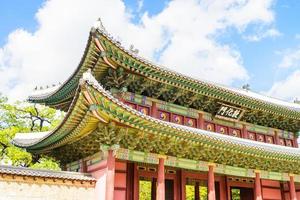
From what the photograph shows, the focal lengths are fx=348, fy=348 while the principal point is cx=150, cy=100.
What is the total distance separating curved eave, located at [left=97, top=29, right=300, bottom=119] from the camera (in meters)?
14.1

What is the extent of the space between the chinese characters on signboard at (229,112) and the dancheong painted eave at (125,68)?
1.67 feet

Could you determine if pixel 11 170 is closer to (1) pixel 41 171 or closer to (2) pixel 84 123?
(1) pixel 41 171

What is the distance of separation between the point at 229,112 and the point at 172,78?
477cm

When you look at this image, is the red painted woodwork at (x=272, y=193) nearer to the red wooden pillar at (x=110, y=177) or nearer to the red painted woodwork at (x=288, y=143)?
the red painted woodwork at (x=288, y=143)

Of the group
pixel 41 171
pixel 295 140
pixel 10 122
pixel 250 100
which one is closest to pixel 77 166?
pixel 41 171

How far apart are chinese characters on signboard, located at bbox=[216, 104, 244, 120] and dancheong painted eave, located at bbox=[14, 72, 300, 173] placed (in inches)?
115

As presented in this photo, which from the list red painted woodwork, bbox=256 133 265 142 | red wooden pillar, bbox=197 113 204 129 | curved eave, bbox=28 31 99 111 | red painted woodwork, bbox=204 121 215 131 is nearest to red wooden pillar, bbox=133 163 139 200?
red wooden pillar, bbox=197 113 204 129

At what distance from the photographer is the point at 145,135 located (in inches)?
530

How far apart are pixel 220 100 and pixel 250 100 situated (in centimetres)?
166

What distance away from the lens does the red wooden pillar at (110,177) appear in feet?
40.1

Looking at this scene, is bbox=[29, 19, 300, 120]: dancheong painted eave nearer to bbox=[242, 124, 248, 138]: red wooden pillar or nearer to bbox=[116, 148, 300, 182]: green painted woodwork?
bbox=[242, 124, 248, 138]: red wooden pillar

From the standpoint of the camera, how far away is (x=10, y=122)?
2986 cm

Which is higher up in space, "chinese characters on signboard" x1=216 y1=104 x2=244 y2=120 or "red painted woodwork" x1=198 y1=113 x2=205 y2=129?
"chinese characters on signboard" x1=216 y1=104 x2=244 y2=120

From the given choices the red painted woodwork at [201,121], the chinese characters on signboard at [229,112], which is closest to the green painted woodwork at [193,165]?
the red painted woodwork at [201,121]
